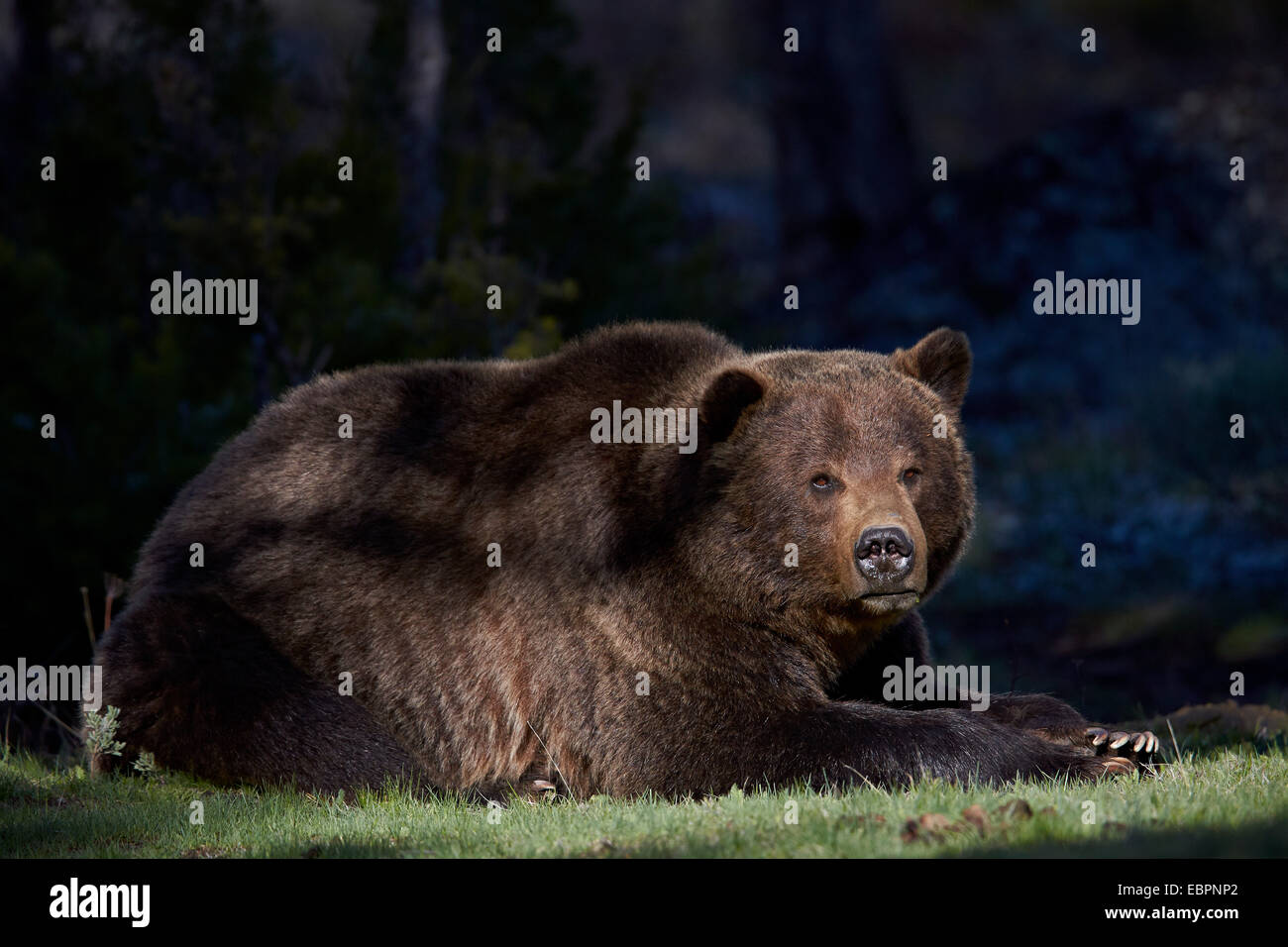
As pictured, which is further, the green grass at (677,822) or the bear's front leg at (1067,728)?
the bear's front leg at (1067,728)

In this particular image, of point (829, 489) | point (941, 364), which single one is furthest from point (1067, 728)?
point (941, 364)

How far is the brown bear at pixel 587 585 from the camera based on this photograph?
19.8 feet

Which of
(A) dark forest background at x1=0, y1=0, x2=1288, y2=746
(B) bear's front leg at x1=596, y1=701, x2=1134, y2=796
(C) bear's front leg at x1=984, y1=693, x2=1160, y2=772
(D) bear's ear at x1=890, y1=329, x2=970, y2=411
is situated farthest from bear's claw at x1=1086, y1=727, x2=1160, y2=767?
(D) bear's ear at x1=890, y1=329, x2=970, y2=411

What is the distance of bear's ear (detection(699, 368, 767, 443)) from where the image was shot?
6234 millimetres

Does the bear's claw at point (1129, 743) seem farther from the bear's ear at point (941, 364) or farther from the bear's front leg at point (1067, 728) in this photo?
the bear's ear at point (941, 364)

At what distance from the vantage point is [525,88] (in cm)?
1578

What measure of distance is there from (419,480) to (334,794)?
154 cm

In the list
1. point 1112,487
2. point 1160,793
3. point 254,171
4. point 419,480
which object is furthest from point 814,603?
point 1112,487

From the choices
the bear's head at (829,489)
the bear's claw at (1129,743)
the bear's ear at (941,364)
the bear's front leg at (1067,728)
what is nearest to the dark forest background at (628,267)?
the bear's front leg at (1067,728)

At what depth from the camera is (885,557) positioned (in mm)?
5773

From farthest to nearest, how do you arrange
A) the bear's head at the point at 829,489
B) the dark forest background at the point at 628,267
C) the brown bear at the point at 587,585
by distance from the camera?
1. the dark forest background at the point at 628,267
2. the brown bear at the point at 587,585
3. the bear's head at the point at 829,489

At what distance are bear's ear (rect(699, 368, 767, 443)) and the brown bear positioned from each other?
12mm

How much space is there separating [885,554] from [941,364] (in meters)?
1.42

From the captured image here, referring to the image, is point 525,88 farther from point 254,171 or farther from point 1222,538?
point 1222,538
